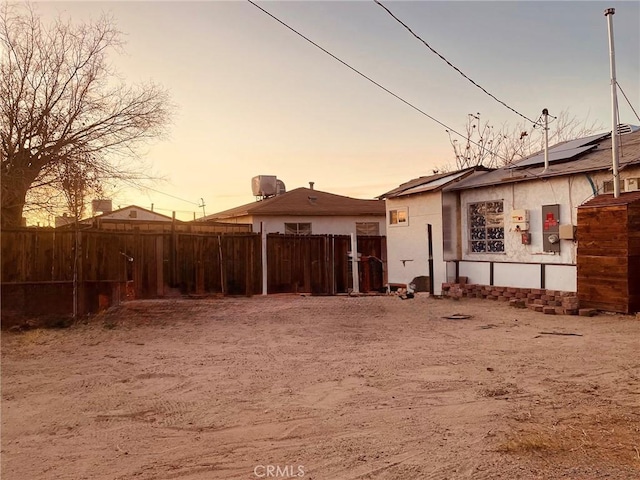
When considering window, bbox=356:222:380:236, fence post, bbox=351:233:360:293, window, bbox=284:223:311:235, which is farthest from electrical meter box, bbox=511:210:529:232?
window, bbox=284:223:311:235

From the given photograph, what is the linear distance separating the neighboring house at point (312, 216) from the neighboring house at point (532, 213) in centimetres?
890

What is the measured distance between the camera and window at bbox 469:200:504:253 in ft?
47.1

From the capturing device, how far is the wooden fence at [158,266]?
10.8 meters

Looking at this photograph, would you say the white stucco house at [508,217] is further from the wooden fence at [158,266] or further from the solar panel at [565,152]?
the wooden fence at [158,266]

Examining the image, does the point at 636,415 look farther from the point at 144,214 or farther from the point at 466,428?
the point at 144,214

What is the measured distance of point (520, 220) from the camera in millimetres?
13398

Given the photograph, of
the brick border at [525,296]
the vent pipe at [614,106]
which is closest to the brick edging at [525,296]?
the brick border at [525,296]

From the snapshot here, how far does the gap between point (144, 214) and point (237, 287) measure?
22509 mm

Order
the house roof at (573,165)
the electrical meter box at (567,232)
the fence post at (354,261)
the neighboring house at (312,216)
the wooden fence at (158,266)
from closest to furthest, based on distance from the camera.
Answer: the wooden fence at (158,266), the house roof at (573,165), the electrical meter box at (567,232), the fence post at (354,261), the neighboring house at (312,216)

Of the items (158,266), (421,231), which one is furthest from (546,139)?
(158,266)

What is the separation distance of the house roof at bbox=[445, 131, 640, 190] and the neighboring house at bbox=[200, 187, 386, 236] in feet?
30.9

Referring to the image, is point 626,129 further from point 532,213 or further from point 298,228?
point 298,228

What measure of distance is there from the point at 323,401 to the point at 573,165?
32.9 ft

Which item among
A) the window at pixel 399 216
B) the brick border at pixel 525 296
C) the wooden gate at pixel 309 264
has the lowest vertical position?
the brick border at pixel 525 296
